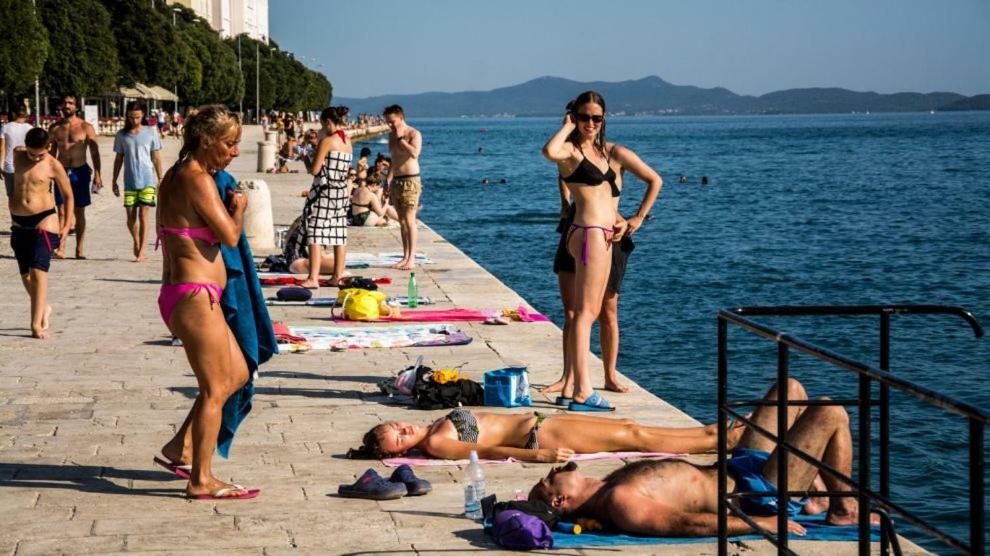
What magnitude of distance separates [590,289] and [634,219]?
1.69 feet

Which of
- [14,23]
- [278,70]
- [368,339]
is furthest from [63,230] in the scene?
[278,70]

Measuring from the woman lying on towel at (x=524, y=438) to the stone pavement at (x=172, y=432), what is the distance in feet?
0.36

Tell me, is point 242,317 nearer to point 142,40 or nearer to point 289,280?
point 289,280

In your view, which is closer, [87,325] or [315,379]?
[315,379]

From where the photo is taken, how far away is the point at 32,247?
36.3 ft

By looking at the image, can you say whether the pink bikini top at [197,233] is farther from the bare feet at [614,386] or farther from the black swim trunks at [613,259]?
the bare feet at [614,386]

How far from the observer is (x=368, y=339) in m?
11.1

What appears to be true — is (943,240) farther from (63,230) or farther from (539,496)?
(539,496)

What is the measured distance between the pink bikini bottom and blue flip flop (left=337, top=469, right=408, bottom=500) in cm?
108

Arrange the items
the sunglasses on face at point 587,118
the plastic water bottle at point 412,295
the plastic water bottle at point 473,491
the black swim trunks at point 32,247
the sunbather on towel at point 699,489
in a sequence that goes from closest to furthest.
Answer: the sunbather on towel at point 699,489 → the plastic water bottle at point 473,491 → the sunglasses on face at point 587,118 → the black swim trunks at point 32,247 → the plastic water bottle at point 412,295

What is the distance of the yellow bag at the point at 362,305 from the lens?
12117 millimetres

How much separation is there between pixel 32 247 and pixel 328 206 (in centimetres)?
343

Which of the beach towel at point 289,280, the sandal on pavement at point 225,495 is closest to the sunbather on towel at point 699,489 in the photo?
the sandal on pavement at point 225,495

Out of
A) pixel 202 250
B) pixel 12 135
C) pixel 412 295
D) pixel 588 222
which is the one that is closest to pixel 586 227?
pixel 588 222
